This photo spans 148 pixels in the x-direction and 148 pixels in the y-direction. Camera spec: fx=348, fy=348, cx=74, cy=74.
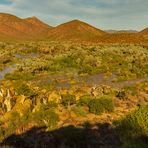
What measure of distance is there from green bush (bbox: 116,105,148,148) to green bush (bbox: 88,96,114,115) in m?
5.55

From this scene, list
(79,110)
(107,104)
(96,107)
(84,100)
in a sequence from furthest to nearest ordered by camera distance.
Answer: (84,100)
(107,104)
(96,107)
(79,110)

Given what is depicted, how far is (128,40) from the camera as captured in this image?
254ft

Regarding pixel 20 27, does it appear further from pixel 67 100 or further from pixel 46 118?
pixel 46 118

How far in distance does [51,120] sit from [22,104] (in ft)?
8.41

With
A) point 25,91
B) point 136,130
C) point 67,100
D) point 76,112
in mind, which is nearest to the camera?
point 136,130

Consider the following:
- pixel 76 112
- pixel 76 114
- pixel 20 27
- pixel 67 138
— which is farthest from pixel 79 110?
pixel 20 27

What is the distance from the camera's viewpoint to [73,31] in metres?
108

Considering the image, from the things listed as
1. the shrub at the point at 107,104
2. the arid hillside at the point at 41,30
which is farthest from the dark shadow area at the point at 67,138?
the arid hillside at the point at 41,30

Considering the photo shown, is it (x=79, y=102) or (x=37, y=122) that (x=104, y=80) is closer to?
(x=79, y=102)

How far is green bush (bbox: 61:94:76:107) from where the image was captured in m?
18.7

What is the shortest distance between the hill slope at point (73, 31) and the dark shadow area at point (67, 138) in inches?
3422

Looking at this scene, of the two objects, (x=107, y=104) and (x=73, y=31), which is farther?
(x=73, y=31)

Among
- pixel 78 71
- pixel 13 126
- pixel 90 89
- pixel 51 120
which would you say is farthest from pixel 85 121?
pixel 78 71

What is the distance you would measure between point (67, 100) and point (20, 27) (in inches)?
4297
